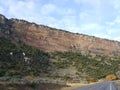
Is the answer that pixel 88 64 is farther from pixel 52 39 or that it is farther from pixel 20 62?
pixel 20 62

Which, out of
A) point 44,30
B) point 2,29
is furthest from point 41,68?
point 44,30

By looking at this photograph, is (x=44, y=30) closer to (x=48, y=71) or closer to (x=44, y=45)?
(x=44, y=45)

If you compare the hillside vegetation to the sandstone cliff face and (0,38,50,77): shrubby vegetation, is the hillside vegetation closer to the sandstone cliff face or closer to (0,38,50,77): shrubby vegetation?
(0,38,50,77): shrubby vegetation

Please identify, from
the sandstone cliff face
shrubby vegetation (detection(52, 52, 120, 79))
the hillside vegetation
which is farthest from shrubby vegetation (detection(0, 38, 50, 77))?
the sandstone cliff face

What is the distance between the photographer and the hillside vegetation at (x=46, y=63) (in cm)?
6881

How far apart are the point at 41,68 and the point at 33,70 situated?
8.11 m

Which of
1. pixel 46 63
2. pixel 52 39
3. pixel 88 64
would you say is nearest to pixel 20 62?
pixel 46 63

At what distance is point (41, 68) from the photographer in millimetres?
80500

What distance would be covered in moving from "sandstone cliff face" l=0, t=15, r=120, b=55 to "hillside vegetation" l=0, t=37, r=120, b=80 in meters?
8.67

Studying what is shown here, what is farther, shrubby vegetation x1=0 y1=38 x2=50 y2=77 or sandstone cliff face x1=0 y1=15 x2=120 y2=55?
sandstone cliff face x1=0 y1=15 x2=120 y2=55

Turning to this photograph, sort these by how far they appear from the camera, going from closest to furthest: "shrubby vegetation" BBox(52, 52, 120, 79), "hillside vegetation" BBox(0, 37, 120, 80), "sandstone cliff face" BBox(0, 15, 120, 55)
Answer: "hillside vegetation" BBox(0, 37, 120, 80)
"shrubby vegetation" BBox(52, 52, 120, 79)
"sandstone cliff face" BBox(0, 15, 120, 55)

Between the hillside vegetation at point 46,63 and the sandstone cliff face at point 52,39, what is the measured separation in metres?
8.67

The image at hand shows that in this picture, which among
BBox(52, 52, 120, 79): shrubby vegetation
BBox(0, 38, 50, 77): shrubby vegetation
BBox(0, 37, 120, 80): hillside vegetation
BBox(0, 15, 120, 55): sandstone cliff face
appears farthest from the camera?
BBox(0, 15, 120, 55): sandstone cliff face

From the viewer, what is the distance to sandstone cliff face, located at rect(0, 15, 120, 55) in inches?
4275
